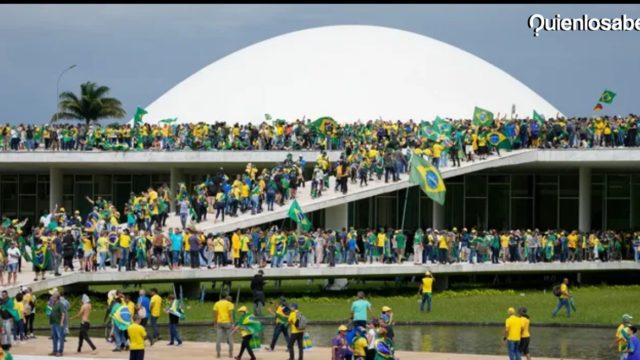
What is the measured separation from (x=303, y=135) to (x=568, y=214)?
460 inches

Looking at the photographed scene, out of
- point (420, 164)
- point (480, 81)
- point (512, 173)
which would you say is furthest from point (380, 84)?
point (420, 164)

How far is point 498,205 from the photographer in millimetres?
54375

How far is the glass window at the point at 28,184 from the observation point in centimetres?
5834

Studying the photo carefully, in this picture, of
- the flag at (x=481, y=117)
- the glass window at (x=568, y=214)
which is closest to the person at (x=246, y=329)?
the flag at (x=481, y=117)

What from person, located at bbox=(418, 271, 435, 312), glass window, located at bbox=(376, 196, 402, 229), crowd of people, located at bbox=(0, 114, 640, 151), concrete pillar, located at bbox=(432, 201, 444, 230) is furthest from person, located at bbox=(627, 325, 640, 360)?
glass window, located at bbox=(376, 196, 402, 229)

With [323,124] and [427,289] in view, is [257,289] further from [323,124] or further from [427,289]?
[323,124]

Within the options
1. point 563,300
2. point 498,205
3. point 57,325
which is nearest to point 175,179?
point 498,205

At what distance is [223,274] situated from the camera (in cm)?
3800

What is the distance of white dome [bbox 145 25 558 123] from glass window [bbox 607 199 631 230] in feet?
34.1

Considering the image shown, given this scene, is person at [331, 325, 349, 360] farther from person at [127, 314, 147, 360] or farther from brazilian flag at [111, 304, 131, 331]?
brazilian flag at [111, 304, 131, 331]

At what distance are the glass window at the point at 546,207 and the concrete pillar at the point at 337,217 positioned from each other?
1141 cm

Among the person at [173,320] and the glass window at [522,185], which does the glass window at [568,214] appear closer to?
the glass window at [522,185]

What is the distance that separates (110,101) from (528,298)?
49.9 metres

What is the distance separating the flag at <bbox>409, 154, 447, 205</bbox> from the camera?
41094 mm
